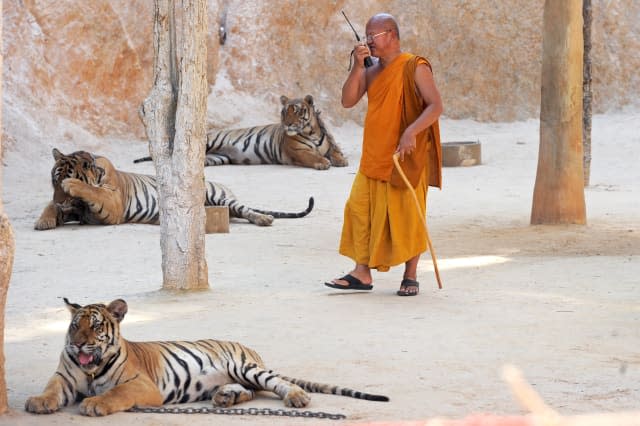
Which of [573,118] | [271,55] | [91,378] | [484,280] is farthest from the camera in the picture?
[271,55]

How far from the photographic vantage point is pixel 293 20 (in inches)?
756

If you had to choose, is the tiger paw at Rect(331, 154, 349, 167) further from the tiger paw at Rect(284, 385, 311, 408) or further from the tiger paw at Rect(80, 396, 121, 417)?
the tiger paw at Rect(80, 396, 121, 417)

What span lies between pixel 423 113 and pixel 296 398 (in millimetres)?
2894

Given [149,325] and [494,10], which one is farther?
[494,10]

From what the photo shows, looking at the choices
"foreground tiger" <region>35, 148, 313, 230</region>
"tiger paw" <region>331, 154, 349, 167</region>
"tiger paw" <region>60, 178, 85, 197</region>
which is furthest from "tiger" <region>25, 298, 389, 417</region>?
"tiger paw" <region>331, 154, 349, 167</region>

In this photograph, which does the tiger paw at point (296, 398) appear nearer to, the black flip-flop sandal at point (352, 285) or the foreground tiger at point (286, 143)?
the black flip-flop sandal at point (352, 285)

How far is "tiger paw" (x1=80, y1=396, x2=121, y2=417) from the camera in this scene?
4.36 meters

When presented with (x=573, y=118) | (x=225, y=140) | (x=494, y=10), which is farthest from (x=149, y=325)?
(x=494, y=10)

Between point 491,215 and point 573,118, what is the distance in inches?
59.6

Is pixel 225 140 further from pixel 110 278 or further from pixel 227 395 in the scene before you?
pixel 227 395

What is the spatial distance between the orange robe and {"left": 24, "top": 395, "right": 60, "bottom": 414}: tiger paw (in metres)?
3.22

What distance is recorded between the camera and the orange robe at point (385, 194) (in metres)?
7.27

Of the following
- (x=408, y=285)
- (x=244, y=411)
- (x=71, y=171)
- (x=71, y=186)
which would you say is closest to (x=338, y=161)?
(x=71, y=171)

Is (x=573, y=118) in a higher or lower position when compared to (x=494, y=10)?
lower
